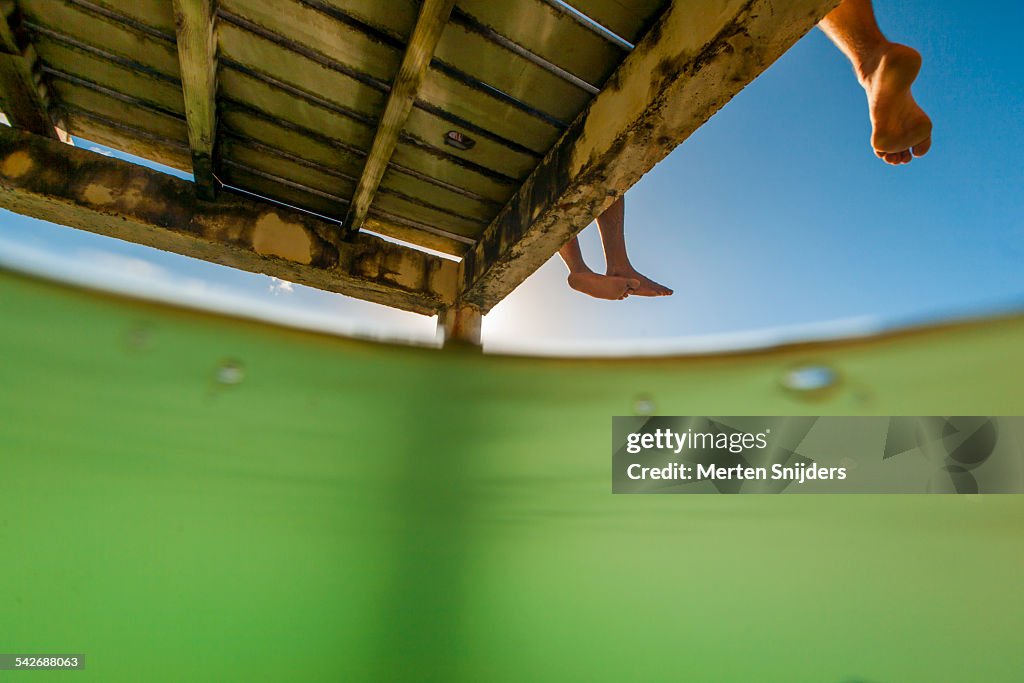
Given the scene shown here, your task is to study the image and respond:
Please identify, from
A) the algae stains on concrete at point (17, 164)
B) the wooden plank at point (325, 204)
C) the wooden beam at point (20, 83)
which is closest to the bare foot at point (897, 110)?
the wooden plank at point (325, 204)

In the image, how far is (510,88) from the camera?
1837mm

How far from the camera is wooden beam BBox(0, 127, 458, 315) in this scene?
6.82 feet

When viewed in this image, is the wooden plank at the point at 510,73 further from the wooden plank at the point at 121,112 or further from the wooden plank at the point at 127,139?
the wooden plank at the point at 127,139

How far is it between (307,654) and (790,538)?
1672cm

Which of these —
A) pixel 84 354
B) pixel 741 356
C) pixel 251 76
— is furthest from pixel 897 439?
pixel 84 354

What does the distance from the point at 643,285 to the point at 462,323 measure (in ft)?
5.00

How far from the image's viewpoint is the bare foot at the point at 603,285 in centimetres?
338

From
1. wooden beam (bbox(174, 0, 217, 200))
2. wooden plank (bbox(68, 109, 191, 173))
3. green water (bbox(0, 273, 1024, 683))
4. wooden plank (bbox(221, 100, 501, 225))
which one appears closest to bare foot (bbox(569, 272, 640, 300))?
wooden plank (bbox(221, 100, 501, 225))

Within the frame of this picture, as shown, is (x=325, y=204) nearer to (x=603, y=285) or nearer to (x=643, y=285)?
(x=603, y=285)

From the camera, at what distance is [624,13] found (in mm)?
1506

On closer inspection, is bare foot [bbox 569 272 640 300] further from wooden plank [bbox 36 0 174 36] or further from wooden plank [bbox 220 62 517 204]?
wooden plank [bbox 36 0 174 36]

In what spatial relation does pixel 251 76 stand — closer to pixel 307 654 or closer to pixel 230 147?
pixel 230 147

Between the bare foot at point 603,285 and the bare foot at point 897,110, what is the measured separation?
1692mm

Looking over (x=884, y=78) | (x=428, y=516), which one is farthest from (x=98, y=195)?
(x=428, y=516)
